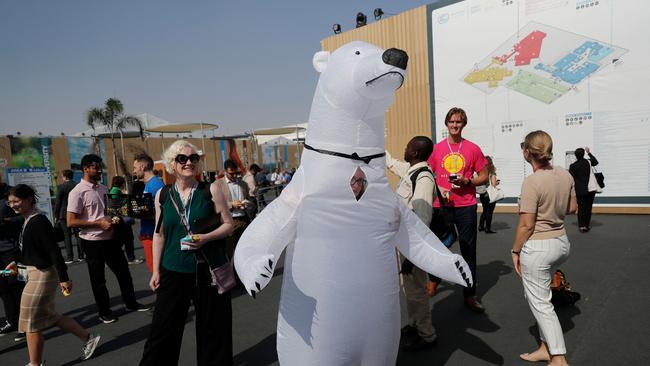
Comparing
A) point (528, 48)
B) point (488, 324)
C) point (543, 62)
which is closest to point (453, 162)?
point (488, 324)

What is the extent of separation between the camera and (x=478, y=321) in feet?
10.9

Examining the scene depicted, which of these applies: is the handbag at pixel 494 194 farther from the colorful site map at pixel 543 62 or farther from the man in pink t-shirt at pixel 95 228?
the man in pink t-shirt at pixel 95 228

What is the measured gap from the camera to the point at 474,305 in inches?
138

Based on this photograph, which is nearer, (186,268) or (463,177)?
(186,268)

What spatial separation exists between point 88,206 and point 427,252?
3.35 m

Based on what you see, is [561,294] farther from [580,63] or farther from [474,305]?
[580,63]

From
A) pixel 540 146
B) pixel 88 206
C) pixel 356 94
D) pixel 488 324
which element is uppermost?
pixel 356 94

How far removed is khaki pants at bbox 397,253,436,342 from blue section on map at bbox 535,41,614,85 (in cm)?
696

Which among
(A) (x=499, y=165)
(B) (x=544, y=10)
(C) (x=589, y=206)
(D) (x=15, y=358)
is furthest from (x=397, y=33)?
(D) (x=15, y=358)

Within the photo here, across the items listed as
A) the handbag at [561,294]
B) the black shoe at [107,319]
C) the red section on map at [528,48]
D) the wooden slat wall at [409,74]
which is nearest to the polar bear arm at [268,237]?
the handbag at [561,294]

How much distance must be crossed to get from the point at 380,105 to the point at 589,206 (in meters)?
6.34

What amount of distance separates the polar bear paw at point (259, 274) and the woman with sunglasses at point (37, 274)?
212 centimetres

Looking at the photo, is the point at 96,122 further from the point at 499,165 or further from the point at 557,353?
the point at 557,353

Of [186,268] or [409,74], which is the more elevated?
[409,74]
